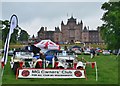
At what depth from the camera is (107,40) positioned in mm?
43969

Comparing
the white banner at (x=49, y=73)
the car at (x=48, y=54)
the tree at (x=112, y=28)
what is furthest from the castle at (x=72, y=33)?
the white banner at (x=49, y=73)

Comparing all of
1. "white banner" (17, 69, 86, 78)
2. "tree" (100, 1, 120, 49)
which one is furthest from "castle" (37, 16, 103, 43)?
"white banner" (17, 69, 86, 78)

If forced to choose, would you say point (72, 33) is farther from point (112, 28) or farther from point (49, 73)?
point (49, 73)

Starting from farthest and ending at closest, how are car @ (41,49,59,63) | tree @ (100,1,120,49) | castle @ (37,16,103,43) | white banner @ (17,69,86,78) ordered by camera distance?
castle @ (37,16,103,43), tree @ (100,1,120,49), car @ (41,49,59,63), white banner @ (17,69,86,78)

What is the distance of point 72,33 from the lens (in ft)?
516

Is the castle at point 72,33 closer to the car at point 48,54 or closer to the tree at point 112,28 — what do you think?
the tree at point 112,28

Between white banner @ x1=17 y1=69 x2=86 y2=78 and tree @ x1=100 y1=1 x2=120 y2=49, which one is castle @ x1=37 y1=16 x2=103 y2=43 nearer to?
tree @ x1=100 y1=1 x2=120 y2=49

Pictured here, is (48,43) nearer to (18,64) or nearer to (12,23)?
(18,64)

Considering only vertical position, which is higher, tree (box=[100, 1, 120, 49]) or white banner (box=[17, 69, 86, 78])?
tree (box=[100, 1, 120, 49])

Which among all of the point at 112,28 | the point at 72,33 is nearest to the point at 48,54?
the point at 112,28

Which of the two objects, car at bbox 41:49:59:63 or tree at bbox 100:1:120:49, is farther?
tree at bbox 100:1:120:49

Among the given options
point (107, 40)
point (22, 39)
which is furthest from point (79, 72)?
point (22, 39)

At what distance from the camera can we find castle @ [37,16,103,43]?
157 metres

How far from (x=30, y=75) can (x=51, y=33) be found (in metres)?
151
